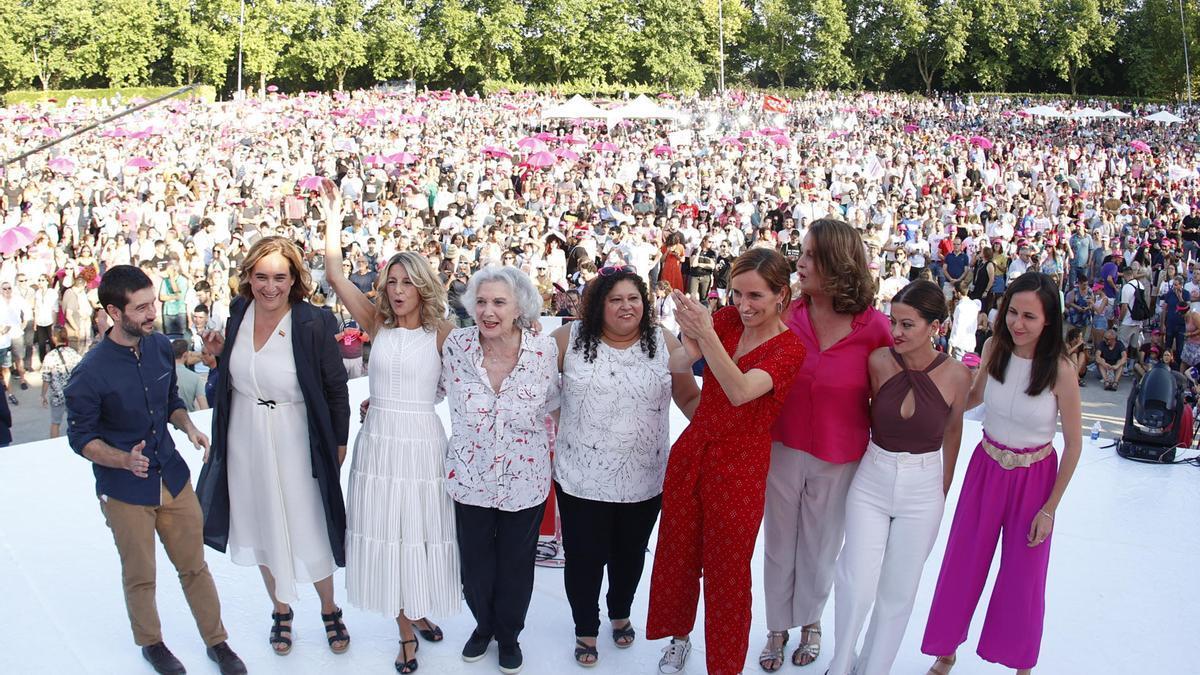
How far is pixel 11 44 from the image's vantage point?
42.5 meters

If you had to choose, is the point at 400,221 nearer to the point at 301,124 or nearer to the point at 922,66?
the point at 301,124

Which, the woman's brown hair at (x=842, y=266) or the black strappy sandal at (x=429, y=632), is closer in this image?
the woman's brown hair at (x=842, y=266)

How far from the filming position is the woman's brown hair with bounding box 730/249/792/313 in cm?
285

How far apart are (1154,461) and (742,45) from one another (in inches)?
2292

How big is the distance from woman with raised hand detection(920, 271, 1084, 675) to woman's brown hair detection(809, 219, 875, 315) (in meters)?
0.42

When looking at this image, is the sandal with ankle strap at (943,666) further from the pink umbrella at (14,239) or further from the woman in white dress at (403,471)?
the pink umbrella at (14,239)

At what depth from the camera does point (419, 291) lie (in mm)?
3090

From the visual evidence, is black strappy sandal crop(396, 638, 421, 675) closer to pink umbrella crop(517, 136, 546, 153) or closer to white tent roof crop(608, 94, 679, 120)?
pink umbrella crop(517, 136, 546, 153)

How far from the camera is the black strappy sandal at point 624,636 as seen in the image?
3326mm

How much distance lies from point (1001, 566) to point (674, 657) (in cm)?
103

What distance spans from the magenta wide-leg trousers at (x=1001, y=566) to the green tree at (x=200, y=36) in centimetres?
4820

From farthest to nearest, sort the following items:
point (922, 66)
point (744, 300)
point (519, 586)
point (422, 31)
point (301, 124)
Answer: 1. point (922, 66)
2. point (422, 31)
3. point (301, 124)
4. point (519, 586)
5. point (744, 300)

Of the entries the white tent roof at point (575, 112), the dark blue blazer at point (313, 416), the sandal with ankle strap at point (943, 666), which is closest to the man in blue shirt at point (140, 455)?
the dark blue blazer at point (313, 416)

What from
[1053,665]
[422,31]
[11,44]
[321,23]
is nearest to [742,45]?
[422,31]
